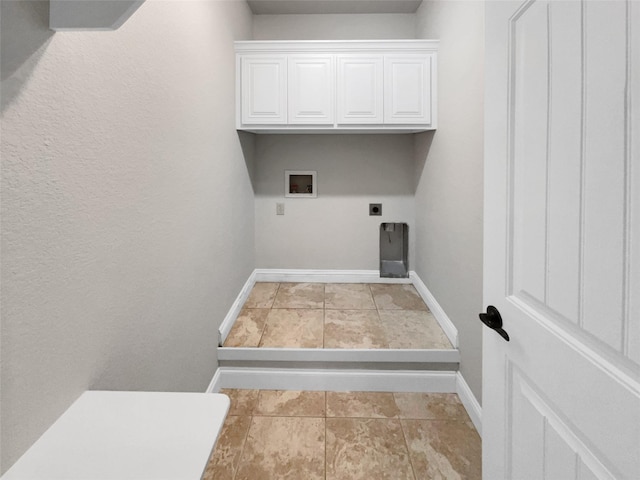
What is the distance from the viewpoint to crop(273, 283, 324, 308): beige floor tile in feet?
9.43

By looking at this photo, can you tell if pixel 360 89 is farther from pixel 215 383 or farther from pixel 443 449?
pixel 443 449

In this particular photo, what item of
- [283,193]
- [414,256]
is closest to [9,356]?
[283,193]

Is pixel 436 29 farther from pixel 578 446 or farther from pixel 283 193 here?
pixel 578 446

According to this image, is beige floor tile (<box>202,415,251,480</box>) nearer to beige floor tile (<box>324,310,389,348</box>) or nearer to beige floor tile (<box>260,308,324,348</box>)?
beige floor tile (<box>260,308,324,348</box>)

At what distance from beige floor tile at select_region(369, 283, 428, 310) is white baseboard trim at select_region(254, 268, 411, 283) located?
0.12 metres

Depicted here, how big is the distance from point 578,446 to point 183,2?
1.97 metres

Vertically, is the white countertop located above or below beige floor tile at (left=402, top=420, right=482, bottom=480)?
above

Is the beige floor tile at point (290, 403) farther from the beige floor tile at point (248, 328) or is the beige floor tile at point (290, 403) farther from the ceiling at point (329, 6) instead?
the ceiling at point (329, 6)

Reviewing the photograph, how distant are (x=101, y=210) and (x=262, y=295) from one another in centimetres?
221

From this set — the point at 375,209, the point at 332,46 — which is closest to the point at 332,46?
the point at 332,46

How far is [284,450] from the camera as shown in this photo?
1.65 meters

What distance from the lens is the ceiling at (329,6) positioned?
303 cm

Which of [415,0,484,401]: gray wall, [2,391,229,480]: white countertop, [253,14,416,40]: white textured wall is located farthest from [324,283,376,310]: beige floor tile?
[253,14,416,40]: white textured wall

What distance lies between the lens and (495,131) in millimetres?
999
